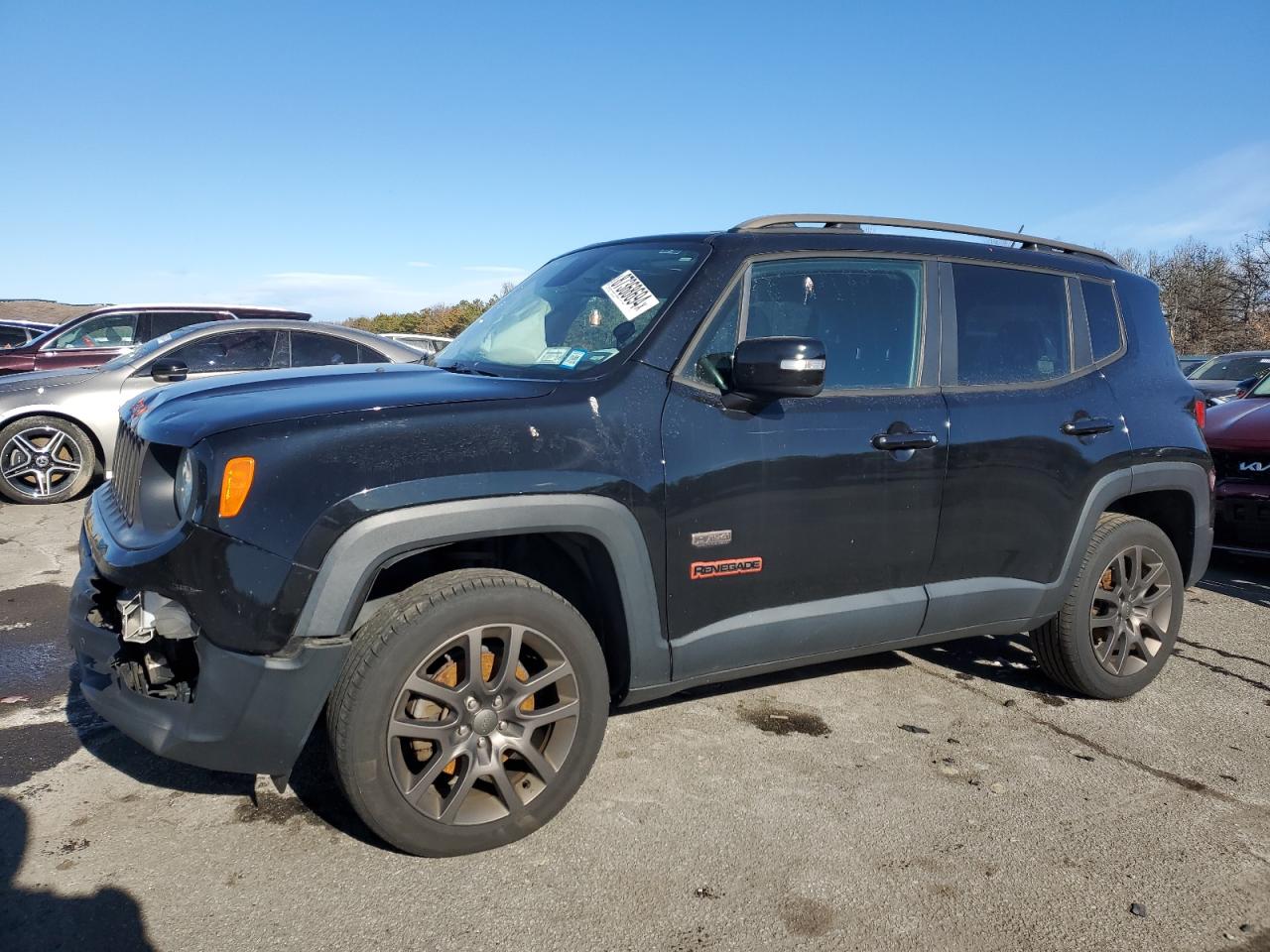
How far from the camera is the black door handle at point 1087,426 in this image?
378 cm

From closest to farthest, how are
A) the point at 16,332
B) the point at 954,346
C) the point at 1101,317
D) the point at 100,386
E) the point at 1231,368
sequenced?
1. the point at 954,346
2. the point at 1101,317
3. the point at 100,386
4. the point at 1231,368
5. the point at 16,332

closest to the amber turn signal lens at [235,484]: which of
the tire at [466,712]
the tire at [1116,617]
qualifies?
the tire at [466,712]

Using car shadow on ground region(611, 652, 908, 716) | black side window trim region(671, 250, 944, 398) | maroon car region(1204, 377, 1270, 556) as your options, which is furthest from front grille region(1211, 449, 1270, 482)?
black side window trim region(671, 250, 944, 398)

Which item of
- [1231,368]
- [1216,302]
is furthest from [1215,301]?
[1231,368]

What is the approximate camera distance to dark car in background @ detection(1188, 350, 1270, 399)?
13.9 m

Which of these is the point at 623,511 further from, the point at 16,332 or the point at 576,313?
the point at 16,332

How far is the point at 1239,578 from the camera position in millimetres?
6574

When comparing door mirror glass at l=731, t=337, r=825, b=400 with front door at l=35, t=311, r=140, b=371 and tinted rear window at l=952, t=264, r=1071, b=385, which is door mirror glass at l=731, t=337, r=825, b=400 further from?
front door at l=35, t=311, r=140, b=371

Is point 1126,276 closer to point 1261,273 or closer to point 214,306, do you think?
point 214,306

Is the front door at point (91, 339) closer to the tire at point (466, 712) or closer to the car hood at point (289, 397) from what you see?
the car hood at point (289, 397)

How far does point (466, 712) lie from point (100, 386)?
6914 millimetres

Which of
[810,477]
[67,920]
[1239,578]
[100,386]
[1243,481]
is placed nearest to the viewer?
[67,920]

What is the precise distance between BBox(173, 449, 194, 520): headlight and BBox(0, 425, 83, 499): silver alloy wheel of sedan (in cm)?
642

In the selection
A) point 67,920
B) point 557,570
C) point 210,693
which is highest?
point 557,570
